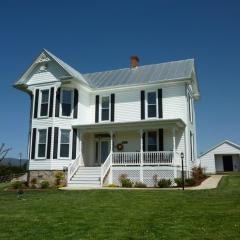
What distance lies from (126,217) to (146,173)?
35.0 feet

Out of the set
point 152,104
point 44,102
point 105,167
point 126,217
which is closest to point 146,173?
point 105,167

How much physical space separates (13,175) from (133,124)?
61.0ft

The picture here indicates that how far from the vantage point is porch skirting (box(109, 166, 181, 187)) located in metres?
19.7

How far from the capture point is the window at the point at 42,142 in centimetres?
2181

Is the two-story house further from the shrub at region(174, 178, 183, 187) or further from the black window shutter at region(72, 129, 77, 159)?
the shrub at region(174, 178, 183, 187)

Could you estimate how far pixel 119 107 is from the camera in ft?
77.7

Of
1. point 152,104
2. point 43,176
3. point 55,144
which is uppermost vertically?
point 152,104

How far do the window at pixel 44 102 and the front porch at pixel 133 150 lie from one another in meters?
2.62

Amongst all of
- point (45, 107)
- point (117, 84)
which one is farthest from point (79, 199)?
point (117, 84)

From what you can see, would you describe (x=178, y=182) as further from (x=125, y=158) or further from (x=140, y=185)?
(x=125, y=158)

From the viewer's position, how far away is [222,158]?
39469mm

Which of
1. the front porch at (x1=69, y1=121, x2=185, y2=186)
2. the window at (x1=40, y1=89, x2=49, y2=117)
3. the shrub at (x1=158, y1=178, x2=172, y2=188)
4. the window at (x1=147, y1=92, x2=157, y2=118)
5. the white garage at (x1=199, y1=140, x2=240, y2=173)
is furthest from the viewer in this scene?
the white garage at (x1=199, y1=140, x2=240, y2=173)

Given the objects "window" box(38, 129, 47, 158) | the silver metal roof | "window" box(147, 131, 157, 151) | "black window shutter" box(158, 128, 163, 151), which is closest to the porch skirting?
"black window shutter" box(158, 128, 163, 151)

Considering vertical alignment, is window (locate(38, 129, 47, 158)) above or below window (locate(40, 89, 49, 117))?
below
